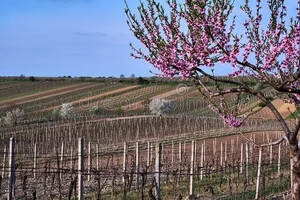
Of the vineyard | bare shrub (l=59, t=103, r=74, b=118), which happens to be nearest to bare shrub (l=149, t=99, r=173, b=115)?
the vineyard

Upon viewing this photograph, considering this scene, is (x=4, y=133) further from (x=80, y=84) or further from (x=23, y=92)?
(x=80, y=84)

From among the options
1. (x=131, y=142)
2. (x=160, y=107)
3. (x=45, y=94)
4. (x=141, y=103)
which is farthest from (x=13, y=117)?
(x=45, y=94)

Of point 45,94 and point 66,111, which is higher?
point 45,94

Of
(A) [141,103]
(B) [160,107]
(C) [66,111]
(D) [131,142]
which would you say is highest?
(A) [141,103]

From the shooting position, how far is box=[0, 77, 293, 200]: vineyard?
56.0 ft

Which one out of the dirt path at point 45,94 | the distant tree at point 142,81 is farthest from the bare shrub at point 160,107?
the distant tree at point 142,81

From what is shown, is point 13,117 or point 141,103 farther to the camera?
point 141,103

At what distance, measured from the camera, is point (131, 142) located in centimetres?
3616

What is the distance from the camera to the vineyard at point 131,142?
17.1m

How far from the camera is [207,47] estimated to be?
7.74m

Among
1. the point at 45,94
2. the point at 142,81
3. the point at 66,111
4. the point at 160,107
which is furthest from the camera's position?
the point at 142,81

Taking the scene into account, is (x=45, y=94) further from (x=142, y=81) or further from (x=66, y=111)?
(x=142, y=81)

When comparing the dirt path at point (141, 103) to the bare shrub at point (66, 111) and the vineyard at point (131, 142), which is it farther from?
the bare shrub at point (66, 111)

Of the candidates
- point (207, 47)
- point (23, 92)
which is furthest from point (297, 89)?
point (23, 92)
